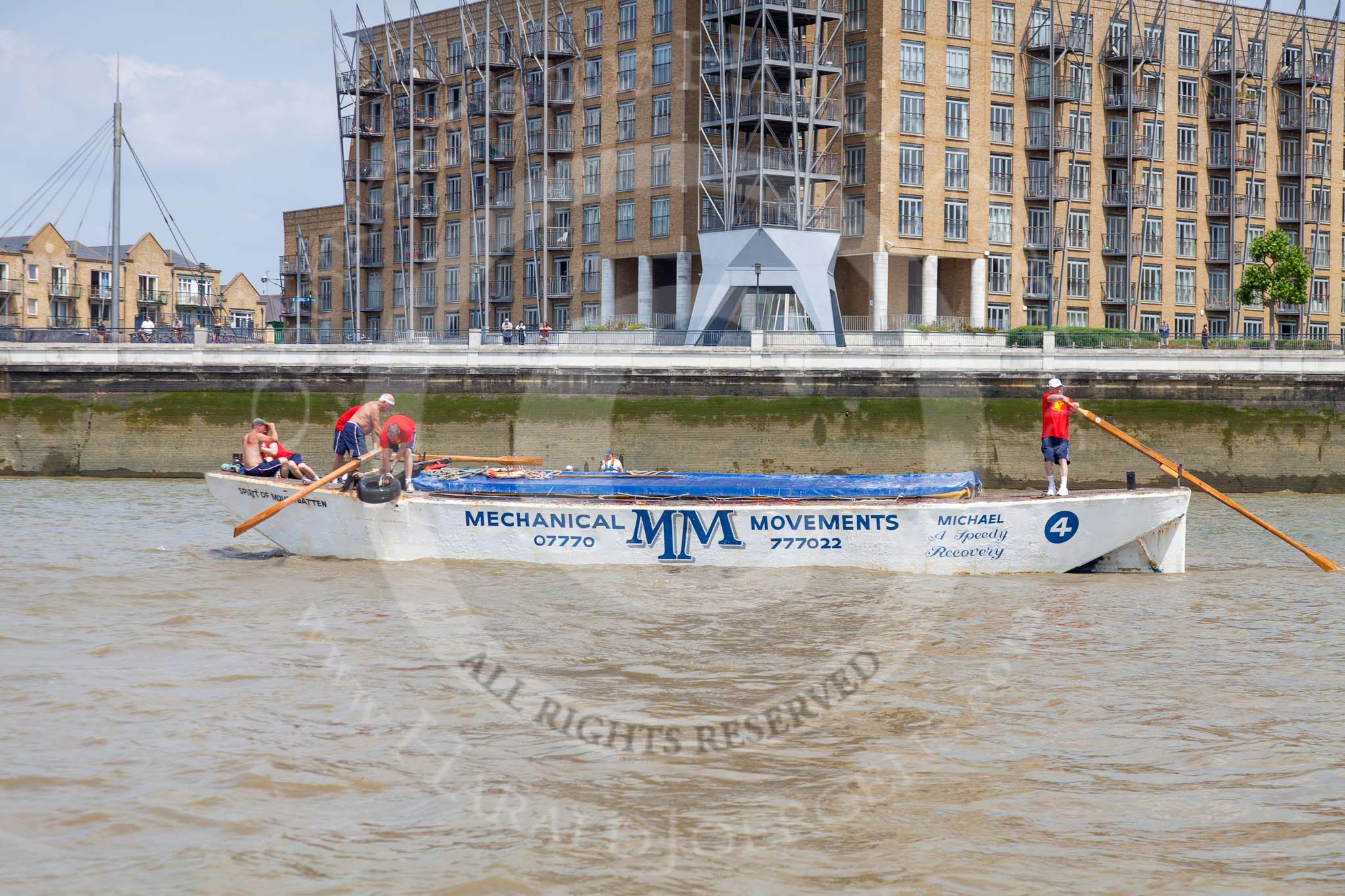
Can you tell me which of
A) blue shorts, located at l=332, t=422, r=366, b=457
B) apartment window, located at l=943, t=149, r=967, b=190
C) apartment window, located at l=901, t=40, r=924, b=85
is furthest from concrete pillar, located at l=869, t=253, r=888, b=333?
blue shorts, located at l=332, t=422, r=366, b=457

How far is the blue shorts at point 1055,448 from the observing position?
16.8 metres

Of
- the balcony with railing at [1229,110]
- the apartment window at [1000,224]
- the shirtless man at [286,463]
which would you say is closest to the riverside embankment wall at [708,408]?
the shirtless man at [286,463]

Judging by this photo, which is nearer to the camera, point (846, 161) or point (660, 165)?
point (846, 161)

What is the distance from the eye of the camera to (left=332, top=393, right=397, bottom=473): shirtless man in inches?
683

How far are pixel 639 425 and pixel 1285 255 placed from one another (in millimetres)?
35658

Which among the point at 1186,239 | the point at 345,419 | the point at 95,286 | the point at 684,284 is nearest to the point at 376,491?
the point at 345,419

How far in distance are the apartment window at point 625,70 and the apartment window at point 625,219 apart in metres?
4.88

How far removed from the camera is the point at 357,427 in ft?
57.3

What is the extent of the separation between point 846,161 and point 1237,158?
67.0ft

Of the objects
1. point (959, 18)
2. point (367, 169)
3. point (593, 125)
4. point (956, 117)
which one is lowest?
point (956, 117)

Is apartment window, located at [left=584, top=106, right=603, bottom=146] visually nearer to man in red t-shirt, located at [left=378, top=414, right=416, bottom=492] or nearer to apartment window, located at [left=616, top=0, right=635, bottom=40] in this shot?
apartment window, located at [left=616, top=0, right=635, bottom=40]

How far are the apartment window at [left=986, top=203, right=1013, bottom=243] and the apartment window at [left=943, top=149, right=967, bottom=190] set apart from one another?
224 cm

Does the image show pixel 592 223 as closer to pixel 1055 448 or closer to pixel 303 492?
pixel 303 492

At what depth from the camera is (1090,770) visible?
817 cm
